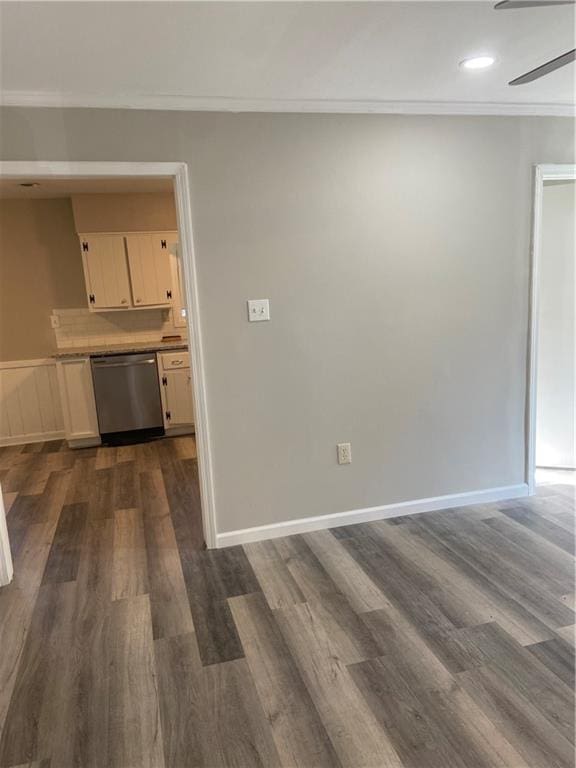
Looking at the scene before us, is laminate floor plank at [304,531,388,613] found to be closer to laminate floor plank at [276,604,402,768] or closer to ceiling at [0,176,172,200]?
laminate floor plank at [276,604,402,768]

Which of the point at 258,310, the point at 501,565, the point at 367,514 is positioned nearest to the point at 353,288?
the point at 258,310

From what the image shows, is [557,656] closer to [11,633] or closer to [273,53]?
[11,633]

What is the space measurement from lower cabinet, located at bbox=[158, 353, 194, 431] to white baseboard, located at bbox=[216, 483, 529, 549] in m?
2.20

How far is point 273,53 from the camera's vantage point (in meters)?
2.03

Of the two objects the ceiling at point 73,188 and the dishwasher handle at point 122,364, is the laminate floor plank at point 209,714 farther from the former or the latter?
the ceiling at point 73,188

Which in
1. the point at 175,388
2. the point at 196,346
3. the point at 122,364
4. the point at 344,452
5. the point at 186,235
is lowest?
the point at 344,452

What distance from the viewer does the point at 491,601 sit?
231 centimetres

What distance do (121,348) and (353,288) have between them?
117 inches

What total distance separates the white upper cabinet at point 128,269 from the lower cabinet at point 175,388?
0.65 m

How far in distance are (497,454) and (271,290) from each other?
184cm

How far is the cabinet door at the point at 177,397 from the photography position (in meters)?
4.97

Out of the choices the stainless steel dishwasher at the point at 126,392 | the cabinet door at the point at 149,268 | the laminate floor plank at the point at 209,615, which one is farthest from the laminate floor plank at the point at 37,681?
the cabinet door at the point at 149,268

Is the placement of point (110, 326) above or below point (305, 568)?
above

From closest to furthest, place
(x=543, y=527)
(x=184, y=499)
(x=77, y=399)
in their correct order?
(x=543, y=527)
(x=184, y=499)
(x=77, y=399)
